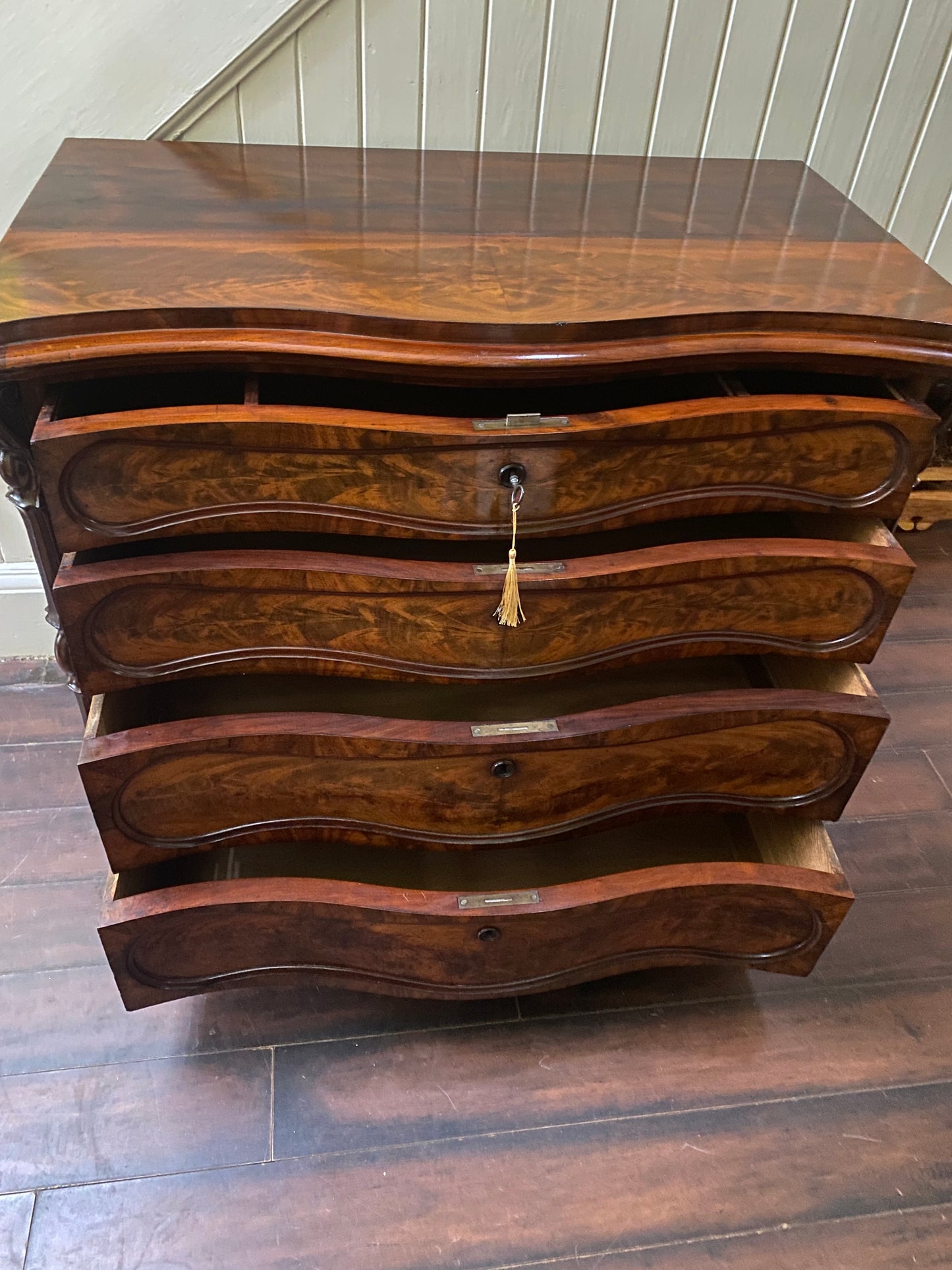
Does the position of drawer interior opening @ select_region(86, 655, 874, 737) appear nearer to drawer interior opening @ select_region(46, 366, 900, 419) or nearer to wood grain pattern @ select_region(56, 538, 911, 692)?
wood grain pattern @ select_region(56, 538, 911, 692)

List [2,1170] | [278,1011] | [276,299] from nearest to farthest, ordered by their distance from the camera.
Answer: [276,299]
[2,1170]
[278,1011]

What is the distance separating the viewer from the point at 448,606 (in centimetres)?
85

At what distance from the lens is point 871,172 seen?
1.36 m

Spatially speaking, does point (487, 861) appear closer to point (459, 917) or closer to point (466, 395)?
point (459, 917)

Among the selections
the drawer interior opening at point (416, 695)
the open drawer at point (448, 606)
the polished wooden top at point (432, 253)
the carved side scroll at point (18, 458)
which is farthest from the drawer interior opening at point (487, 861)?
the polished wooden top at point (432, 253)

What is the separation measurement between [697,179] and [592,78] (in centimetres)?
25

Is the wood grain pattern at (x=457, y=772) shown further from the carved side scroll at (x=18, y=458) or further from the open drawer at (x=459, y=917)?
the carved side scroll at (x=18, y=458)

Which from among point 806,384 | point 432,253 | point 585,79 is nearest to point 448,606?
point 432,253

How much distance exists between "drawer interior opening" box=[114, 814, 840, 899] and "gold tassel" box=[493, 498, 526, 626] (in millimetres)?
337

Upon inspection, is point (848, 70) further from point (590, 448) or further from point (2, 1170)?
point (2, 1170)

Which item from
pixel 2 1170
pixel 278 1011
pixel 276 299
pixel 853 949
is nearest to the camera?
pixel 276 299

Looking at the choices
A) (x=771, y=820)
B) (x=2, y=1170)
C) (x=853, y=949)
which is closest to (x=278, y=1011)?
(x=2, y=1170)

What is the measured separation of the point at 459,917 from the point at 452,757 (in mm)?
165

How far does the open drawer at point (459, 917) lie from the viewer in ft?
3.09
